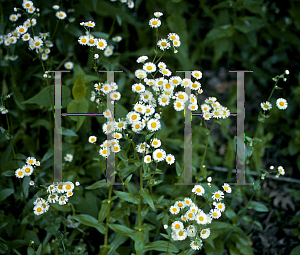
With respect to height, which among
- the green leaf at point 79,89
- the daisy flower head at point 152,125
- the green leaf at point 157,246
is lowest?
the green leaf at point 157,246

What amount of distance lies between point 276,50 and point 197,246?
2200 millimetres

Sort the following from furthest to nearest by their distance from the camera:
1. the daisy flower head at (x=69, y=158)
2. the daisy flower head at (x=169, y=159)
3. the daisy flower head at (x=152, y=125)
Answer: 1. the daisy flower head at (x=69, y=158)
2. the daisy flower head at (x=169, y=159)
3. the daisy flower head at (x=152, y=125)

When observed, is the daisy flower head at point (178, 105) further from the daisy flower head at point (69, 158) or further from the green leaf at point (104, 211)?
the daisy flower head at point (69, 158)

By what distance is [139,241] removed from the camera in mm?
1339

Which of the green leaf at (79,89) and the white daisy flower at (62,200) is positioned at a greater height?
the green leaf at (79,89)

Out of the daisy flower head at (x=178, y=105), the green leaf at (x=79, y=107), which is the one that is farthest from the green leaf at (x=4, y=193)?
the daisy flower head at (x=178, y=105)

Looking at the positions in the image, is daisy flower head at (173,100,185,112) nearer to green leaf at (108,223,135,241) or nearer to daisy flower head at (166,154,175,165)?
daisy flower head at (166,154,175,165)

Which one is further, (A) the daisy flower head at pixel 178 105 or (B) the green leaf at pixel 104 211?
(B) the green leaf at pixel 104 211

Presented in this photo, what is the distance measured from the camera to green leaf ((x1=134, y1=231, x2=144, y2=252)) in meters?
1.31

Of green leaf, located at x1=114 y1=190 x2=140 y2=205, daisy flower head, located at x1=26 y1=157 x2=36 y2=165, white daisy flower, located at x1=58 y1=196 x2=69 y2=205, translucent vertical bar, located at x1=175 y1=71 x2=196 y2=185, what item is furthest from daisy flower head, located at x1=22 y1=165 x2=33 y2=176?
translucent vertical bar, located at x1=175 y1=71 x2=196 y2=185

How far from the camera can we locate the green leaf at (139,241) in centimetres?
131

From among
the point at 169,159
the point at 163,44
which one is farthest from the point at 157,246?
the point at 163,44

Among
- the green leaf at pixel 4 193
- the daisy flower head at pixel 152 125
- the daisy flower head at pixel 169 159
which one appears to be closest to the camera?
the daisy flower head at pixel 152 125

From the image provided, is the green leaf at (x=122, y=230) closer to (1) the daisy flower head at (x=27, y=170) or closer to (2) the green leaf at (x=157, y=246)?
(2) the green leaf at (x=157, y=246)
